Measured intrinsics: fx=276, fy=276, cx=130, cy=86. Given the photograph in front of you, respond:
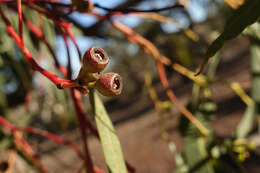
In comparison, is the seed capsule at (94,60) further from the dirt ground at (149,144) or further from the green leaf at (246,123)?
the dirt ground at (149,144)

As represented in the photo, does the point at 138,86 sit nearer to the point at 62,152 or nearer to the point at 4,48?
the point at 62,152

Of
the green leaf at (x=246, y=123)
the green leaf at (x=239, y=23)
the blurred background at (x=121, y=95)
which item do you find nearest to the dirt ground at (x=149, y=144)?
the blurred background at (x=121, y=95)

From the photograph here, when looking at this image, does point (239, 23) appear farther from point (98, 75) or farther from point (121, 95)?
point (121, 95)

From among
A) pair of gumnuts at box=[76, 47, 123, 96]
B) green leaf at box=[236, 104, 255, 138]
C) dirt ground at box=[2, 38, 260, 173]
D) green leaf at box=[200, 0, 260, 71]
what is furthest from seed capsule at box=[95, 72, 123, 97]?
dirt ground at box=[2, 38, 260, 173]

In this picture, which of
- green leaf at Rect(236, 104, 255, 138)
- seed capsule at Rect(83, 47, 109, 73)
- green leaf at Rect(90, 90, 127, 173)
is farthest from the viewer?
green leaf at Rect(236, 104, 255, 138)

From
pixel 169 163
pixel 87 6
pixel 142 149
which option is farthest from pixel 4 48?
pixel 142 149

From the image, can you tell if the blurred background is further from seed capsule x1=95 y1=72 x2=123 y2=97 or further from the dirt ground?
seed capsule x1=95 y1=72 x2=123 y2=97

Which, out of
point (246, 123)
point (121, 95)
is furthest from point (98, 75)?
point (121, 95)
